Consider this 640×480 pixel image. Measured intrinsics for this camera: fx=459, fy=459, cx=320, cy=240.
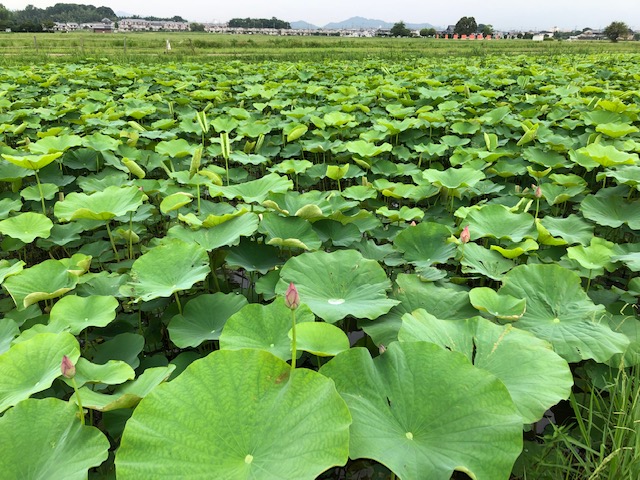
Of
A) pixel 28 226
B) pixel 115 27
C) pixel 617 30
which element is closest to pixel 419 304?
pixel 28 226

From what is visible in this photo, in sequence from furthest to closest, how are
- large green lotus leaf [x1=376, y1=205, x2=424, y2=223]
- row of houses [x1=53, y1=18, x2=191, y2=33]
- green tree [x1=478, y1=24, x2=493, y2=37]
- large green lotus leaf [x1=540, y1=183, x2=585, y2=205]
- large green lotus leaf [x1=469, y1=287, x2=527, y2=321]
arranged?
row of houses [x1=53, y1=18, x2=191, y2=33], green tree [x1=478, y1=24, x2=493, y2=37], large green lotus leaf [x1=540, y1=183, x2=585, y2=205], large green lotus leaf [x1=376, y1=205, x2=424, y2=223], large green lotus leaf [x1=469, y1=287, x2=527, y2=321]

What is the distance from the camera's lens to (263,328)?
1.42 metres

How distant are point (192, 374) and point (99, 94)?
5406 millimetres

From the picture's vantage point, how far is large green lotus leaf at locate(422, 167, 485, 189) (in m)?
2.61

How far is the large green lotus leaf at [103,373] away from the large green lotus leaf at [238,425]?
0.33 meters

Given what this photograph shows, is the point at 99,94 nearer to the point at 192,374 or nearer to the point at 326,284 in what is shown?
the point at 326,284

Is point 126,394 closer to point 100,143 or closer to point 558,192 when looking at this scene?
point 558,192

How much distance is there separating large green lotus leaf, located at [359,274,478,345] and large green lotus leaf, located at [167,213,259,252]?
655 mm

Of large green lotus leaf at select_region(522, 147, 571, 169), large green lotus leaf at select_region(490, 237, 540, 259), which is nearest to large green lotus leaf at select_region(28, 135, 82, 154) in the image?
large green lotus leaf at select_region(490, 237, 540, 259)

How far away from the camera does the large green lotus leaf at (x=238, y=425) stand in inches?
34.8

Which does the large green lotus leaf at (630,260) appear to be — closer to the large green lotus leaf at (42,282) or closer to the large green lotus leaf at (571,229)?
the large green lotus leaf at (571,229)

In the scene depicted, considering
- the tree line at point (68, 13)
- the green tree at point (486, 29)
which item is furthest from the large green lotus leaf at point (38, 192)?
the tree line at point (68, 13)

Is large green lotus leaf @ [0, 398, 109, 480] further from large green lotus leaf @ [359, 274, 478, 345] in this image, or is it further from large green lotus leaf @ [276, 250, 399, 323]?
large green lotus leaf @ [359, 274, 478, 345]

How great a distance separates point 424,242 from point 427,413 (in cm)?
111
